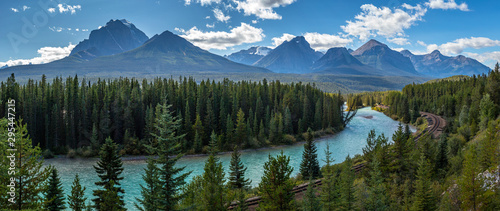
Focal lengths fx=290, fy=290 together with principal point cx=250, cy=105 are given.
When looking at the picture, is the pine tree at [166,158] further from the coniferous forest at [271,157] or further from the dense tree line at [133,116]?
the dense tree line at [133,116]

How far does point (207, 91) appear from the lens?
320 ft

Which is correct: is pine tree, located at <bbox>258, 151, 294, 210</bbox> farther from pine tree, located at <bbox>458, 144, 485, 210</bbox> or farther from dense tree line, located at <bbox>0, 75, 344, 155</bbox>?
dense tree line, located at <bbox>0, 75, 344, 155</bbox>

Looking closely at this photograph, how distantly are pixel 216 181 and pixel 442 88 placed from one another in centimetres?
15860

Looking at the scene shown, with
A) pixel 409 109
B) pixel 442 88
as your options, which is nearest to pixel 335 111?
pixel 409 109

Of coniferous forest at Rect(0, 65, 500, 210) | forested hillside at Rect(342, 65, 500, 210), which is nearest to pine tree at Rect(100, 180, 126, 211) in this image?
coniferous forest at Rect(0, 65, 500, 210)

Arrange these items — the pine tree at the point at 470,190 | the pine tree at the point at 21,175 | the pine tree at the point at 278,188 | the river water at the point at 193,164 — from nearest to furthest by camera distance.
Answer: the pine tree at the point at 21,175, the pine tree at the point at 278,188, the pine tree at the point at 470,190, the river water at the point at 193,164

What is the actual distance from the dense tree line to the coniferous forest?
16.4 inches

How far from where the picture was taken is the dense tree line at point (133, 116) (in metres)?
76.2

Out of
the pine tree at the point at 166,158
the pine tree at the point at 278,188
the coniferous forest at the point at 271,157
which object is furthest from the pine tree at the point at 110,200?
the pine tree at the point at 278,188

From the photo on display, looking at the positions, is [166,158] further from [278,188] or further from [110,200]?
[278,188]

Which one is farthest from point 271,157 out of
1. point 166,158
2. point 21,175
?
point 21,175

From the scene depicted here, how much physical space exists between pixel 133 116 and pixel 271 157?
246 ft

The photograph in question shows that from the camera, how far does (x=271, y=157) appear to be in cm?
2019

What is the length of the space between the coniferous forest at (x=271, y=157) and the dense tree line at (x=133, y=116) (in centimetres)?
42
